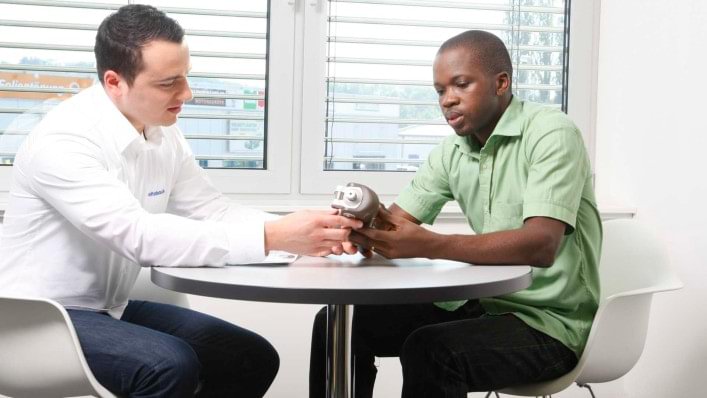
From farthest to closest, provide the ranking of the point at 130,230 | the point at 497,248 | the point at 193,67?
the point at 193,67
the point at 497,248
the point at 130,230

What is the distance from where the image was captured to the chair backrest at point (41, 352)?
6.31 ft

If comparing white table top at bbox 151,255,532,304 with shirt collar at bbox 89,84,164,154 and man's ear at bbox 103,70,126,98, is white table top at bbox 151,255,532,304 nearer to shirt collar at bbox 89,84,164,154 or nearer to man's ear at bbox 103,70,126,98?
shirt collar at bbox 89,84,164,154

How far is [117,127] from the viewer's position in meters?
2.19

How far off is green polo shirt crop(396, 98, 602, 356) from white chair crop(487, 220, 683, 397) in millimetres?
58

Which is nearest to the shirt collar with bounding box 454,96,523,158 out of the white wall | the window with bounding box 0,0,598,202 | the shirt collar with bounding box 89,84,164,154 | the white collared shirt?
the white collared shirt

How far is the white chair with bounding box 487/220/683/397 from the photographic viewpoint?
2246mm

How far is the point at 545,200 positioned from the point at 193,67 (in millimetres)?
1749

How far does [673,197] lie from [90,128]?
212cm

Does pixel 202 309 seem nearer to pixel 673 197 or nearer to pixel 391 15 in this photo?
pixel 391 15

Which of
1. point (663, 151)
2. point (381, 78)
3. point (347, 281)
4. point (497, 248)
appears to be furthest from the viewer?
point (381, 78)

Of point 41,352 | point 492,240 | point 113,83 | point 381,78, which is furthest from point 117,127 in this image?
point 381,78

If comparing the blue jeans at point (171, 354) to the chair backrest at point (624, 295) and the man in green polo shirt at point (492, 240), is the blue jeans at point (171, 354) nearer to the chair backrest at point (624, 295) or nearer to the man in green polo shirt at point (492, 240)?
the man in green polo shirt at point (492, 240)

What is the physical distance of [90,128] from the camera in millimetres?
2117

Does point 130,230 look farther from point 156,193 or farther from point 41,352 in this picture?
point 156,193
